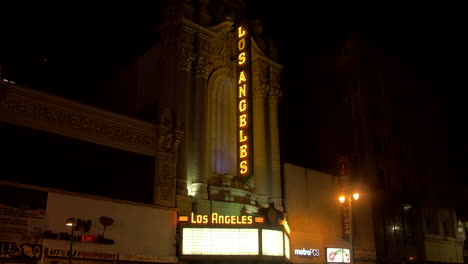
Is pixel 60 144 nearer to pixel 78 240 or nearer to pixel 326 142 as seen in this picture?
pixel 78 240

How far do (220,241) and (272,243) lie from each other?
2611mm

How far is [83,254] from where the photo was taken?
18.8m

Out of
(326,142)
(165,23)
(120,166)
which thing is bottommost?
(120,166)

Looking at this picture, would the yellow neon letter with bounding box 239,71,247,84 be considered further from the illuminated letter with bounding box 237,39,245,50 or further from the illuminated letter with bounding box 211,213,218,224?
the illuminated letter with bounding box 211,213,218,224

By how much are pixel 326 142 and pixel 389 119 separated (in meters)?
6.03

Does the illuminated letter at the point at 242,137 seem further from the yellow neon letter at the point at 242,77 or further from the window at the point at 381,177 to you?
the window at the point at 381,177

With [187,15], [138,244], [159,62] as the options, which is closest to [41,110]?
[138,244]

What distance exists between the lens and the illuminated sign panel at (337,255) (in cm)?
2955

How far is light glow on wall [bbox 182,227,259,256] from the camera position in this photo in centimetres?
2209

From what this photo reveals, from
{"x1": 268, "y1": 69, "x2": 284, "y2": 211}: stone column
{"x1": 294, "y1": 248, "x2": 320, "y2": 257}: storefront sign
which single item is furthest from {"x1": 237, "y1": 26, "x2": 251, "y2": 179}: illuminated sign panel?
{"x1": 294, "y1": 248, "x2": 320, "y2": 257}: storefront sign

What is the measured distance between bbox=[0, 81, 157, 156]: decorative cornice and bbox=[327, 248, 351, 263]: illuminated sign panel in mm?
13507

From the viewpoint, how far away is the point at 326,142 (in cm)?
3838

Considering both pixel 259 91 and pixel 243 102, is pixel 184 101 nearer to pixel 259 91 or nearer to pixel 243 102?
pixel 243 102

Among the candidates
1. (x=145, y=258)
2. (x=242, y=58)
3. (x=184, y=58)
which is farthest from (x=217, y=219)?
(x=242, y=58)
